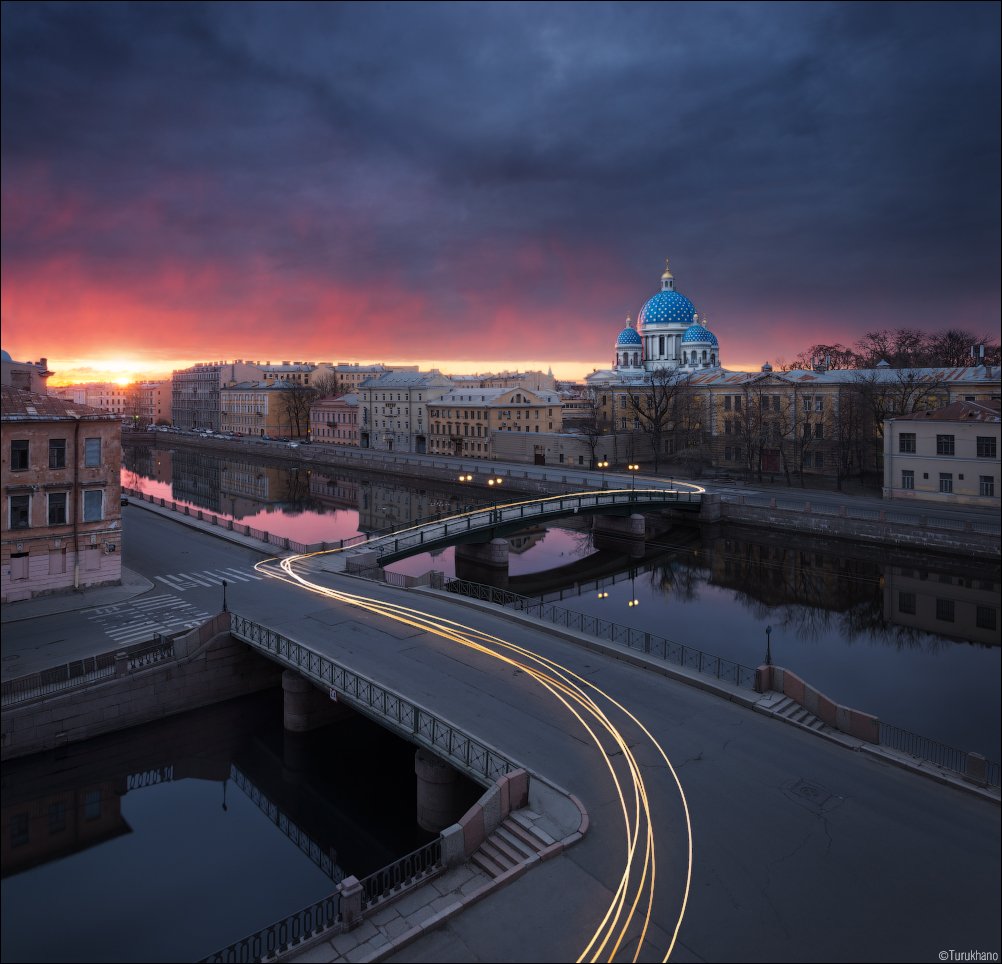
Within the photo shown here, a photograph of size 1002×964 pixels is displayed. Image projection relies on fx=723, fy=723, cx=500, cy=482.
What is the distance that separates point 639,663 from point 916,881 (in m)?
9.58

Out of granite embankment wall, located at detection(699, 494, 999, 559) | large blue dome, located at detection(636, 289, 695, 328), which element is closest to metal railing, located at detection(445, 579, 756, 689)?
granite embankment wall, located at detection(699, 494, 999, 559)

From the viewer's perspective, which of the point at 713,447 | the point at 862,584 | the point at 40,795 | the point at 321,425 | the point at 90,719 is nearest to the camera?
the point at 40,795

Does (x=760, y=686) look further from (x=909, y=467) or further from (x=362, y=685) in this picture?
(x=909, y=467)

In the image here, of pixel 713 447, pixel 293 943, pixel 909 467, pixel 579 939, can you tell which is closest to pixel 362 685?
pixel 293 943

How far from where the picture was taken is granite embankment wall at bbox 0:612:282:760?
18.6 meters

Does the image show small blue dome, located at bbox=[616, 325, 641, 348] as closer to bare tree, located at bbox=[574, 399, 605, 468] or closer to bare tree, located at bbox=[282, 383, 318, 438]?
bare tree, located at bbox=[574, 399, 605, 468]

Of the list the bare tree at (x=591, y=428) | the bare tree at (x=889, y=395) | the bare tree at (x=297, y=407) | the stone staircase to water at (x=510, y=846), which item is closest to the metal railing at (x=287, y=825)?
the stone staircase to water at (x=510, y=846)

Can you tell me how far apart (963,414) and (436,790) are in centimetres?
4430

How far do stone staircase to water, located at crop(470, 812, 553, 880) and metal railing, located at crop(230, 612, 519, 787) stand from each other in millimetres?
1370

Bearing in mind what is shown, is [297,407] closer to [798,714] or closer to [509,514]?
[509,514]

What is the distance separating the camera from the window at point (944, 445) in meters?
46.2

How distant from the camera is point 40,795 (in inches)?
699

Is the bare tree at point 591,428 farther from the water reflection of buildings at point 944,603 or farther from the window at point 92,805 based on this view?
the window at point 92,805

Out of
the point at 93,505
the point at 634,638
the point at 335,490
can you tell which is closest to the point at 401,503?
the point at 335,490
